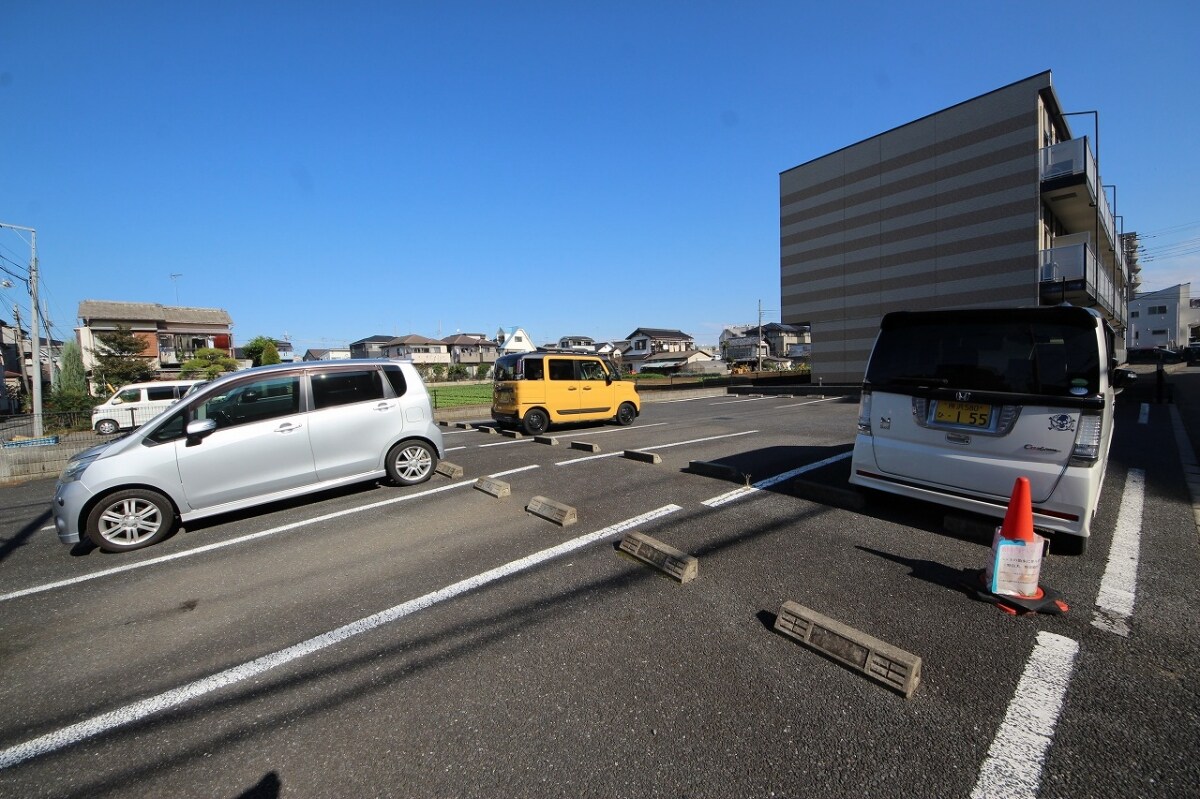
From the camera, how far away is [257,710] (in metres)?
2.23

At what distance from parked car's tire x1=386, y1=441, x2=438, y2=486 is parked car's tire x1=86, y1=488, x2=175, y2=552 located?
6.77 feet

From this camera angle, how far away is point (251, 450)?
502 cm

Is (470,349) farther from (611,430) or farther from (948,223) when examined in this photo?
(611,430)

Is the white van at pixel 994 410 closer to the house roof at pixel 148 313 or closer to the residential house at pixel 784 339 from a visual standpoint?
the house roof at pixel 148 313

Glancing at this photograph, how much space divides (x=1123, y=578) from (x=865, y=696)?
2342 millimetres

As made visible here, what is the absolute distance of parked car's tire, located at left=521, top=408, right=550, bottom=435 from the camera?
1068cm

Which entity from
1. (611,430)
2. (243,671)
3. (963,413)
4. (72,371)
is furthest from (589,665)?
(72,371)

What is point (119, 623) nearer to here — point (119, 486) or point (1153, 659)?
point (119, 486)

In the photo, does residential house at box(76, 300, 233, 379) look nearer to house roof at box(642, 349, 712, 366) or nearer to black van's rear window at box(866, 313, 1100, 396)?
black van's rear window at box(866, 313, 1100, 396)

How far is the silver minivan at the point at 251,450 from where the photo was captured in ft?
14.7

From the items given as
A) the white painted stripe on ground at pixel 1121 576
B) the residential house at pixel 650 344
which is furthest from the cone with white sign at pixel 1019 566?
the residential house at pixel 650 344

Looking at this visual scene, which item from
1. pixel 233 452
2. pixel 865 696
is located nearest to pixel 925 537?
pixel 865 696

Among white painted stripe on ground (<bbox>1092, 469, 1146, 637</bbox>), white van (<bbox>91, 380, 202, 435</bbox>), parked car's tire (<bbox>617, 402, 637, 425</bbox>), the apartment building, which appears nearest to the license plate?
white painted stripe on ground (<bbox>1092, 469, 1146, 637</bbox>)

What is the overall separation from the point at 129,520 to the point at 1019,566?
22.5 feet
